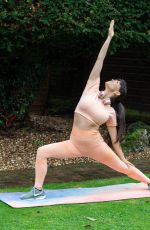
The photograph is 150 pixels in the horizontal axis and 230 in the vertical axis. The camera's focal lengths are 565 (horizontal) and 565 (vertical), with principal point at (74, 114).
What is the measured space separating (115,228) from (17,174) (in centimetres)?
294

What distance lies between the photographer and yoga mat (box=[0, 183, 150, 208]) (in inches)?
262

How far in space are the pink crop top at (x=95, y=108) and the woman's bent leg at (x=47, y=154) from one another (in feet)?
1.46

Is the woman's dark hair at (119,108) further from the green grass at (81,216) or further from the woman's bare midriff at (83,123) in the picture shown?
the green grass at (81,216)

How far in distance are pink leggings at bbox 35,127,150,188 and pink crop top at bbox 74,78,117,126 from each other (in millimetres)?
185

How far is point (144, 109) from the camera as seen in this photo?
47.7 feet

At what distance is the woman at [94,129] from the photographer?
6820 millimetres

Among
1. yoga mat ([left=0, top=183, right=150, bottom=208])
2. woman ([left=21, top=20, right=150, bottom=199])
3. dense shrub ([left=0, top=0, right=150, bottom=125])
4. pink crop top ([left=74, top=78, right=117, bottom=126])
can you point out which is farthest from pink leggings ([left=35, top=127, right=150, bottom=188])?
dense shrub ([left=0, top=0, right=150, bottom=125])

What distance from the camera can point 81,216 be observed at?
20.1ft

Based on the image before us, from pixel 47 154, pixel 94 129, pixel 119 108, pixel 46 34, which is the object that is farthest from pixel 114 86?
pixel 46 34

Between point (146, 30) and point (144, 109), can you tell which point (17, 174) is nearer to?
point (146, 30)

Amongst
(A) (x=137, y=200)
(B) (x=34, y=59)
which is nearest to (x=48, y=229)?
(A) (x=137, y=200)

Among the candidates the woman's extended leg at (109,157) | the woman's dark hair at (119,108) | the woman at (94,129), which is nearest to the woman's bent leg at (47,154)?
the woman at (94,129)

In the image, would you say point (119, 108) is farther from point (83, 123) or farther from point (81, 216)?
point (81, 216)

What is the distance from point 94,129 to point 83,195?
860 mm
